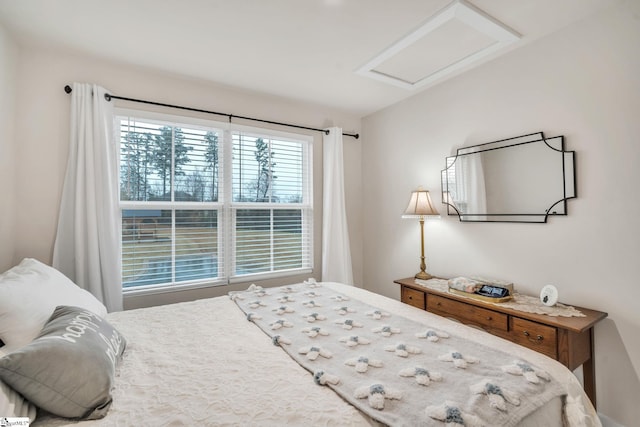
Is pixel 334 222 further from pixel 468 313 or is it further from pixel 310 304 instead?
pixel 468 313

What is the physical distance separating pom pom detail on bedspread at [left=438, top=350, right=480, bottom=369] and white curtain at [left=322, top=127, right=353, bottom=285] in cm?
214

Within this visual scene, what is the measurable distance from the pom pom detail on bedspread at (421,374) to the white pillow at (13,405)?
1.20m

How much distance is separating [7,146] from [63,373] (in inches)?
78.3

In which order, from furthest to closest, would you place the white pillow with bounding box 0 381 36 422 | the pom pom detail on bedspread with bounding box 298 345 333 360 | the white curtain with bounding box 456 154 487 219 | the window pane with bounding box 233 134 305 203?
the window pane with bounding box 233 134 305 203 → the white curtain with bounding box 456 154 487 219 → the pom pom detail on bedspread with bounding box 298 345 333 360 → the white pillow with bounding box 0 381 36 422

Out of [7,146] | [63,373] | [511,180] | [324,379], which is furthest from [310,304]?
[7,146]

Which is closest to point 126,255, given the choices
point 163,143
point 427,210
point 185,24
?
point 163,143

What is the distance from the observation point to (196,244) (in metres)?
2.79

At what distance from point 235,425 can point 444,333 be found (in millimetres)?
1069

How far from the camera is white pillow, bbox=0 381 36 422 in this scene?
0.79 m

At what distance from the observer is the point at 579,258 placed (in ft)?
6.30

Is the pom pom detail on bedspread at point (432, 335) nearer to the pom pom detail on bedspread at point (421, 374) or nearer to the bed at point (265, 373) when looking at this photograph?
the bed at point (265, 373)

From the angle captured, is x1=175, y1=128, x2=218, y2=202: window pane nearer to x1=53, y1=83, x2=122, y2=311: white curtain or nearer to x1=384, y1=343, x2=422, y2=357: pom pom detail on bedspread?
x1=53, y1=83, x2=122, y2=311: white curtain

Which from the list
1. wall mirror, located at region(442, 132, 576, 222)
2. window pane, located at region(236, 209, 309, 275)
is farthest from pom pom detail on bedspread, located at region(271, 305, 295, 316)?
wall mirror, located at region(442, 132, 576, 222)

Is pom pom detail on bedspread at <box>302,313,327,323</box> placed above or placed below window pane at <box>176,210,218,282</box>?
below
